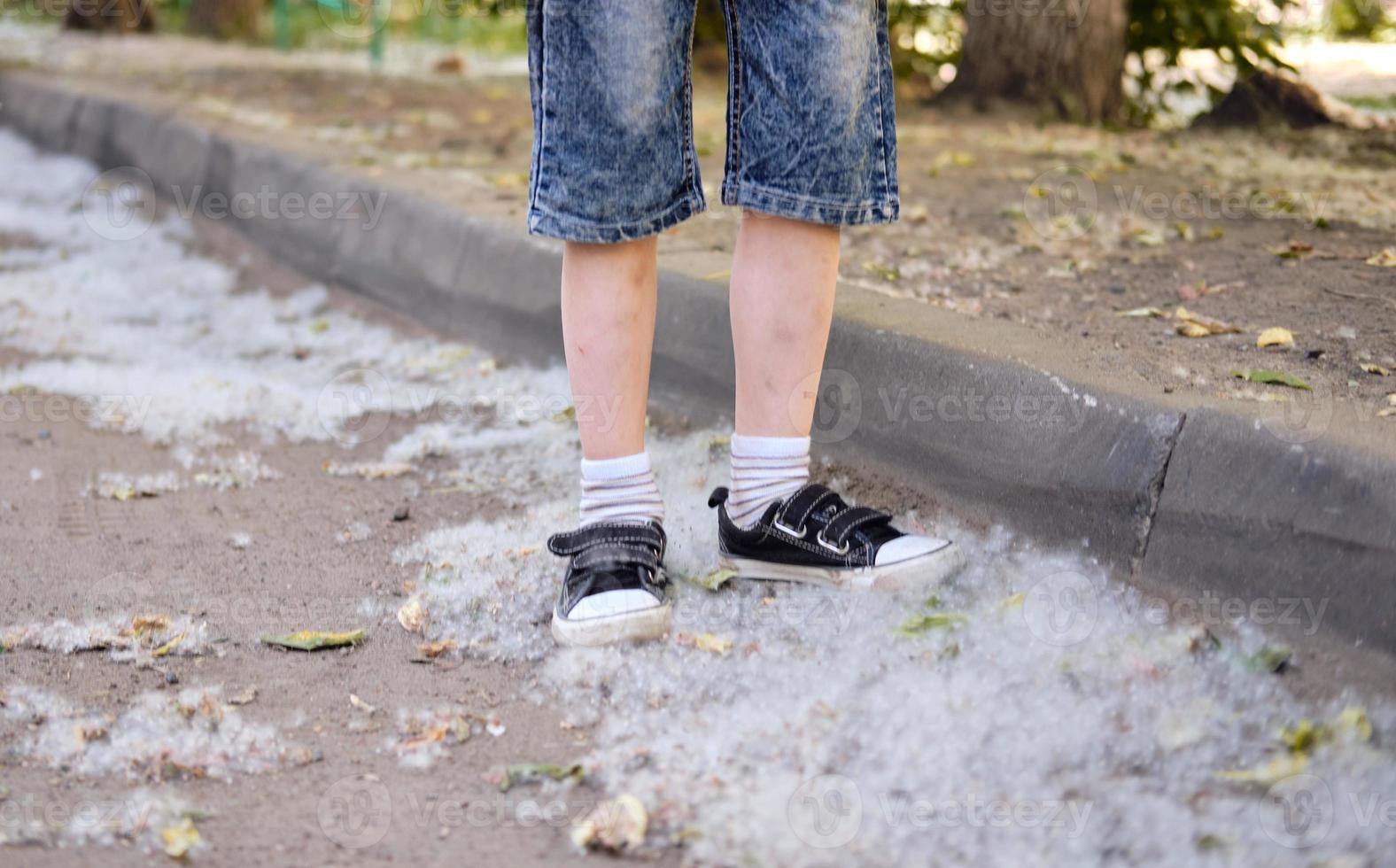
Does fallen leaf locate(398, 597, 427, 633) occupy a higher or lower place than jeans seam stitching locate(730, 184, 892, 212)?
lower

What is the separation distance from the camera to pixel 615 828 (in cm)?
144

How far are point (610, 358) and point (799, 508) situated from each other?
35cm

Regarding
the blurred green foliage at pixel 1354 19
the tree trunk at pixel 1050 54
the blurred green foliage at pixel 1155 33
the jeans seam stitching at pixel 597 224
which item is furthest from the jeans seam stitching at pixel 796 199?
the blurred green foliage at pixel 1354 19

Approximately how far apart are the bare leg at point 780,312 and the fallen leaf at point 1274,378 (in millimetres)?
688

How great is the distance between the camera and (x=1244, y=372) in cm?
209

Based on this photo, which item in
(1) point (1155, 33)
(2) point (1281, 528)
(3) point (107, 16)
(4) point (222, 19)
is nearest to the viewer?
(2) point (1281, 528)

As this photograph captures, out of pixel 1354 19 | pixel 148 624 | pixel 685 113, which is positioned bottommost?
pixel 148 624

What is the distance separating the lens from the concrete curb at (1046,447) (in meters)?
1.67

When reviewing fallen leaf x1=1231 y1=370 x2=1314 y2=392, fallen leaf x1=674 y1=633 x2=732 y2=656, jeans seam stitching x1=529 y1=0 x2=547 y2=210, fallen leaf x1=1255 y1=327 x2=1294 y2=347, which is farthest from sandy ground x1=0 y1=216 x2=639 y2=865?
fallen leaf x1=1255 y1=327 x2=1294 y2=347

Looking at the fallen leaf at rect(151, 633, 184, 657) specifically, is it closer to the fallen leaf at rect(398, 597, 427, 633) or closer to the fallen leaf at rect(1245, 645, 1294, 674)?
the fallen leaf at rect(398, 597, 427, 633)

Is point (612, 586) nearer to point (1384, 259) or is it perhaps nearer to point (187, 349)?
point (1384, 259)

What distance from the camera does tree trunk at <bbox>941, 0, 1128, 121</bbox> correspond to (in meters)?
4.72

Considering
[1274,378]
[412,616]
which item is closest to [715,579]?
[412,616]

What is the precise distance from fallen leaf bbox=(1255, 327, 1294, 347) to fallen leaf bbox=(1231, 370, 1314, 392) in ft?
0.63
